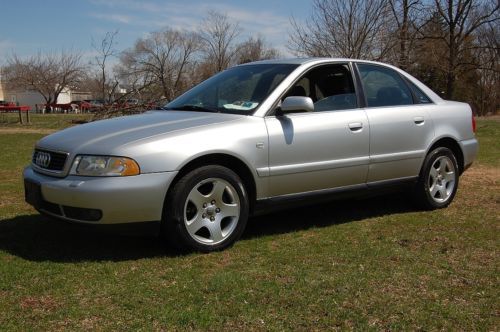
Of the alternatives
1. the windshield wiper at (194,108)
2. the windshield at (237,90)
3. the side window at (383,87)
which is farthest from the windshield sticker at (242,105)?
the side window at (383,87)

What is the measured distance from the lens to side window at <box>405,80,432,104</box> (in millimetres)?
5750

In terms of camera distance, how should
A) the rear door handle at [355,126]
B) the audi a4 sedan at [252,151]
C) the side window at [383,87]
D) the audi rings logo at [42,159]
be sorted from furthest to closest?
the side window at [383,87]
the rear door handle at [355,126]
the audi rings logo at [42,159]
the audi a4 sedan at [252,151]

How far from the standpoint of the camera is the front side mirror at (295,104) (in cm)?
451

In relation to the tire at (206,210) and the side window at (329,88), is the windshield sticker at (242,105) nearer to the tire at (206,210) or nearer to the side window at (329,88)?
the side window at (329,88)

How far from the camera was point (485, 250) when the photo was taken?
14.3ft

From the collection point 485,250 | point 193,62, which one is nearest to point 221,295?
point 485,250

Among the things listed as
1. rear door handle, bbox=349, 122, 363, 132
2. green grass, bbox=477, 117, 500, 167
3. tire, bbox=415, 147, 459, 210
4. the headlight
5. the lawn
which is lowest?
the lawn

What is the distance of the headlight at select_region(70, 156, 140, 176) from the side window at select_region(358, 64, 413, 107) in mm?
2465

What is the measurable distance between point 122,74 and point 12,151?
Result: 55.6ft

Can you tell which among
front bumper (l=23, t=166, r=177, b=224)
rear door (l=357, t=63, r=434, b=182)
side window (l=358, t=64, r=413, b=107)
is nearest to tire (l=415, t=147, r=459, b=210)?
rear door (l=357, t=63, r=434, b=182)

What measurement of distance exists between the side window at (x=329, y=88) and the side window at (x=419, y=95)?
87 centimetres

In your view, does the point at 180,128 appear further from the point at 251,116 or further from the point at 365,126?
the point at 365,126

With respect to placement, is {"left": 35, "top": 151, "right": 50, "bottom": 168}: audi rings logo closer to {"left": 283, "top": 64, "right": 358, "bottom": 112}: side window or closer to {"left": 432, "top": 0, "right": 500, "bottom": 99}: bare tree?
{"left": 283, "top": 64, "right": 358, "bottom": 112}: side window

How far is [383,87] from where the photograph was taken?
5527 mm
